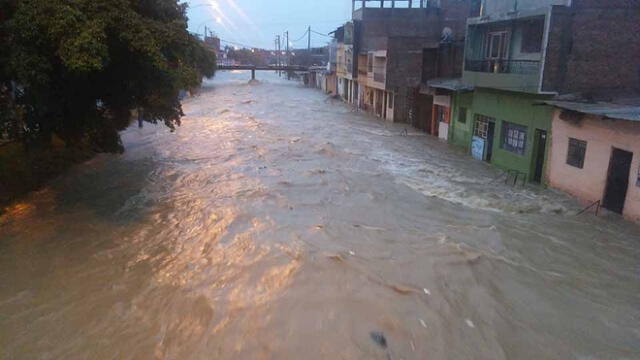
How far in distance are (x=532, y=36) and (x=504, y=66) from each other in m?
1.63

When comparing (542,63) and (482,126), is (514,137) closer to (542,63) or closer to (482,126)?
(482,126)

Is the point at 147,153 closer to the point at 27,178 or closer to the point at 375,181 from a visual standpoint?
the point at 27,178

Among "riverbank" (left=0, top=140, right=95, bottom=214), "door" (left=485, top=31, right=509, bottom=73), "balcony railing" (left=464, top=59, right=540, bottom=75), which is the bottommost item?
"riverbank" (left=0, top=140, right=95, bottom=214)

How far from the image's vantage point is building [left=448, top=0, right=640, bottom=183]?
16656mm

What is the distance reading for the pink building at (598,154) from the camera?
1318 centimetres

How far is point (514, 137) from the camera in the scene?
19.1 m

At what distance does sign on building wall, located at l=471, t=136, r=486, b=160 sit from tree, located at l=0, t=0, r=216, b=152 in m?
11.6

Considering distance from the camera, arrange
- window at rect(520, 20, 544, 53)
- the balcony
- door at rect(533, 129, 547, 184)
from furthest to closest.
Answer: window at rect(520, 20, 544, 53) → the balcony → door at rect(533, 129, 547, 184)

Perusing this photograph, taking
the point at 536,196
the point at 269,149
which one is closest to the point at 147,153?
the point at 269,149

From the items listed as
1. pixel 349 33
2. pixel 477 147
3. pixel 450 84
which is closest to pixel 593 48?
pixel 477 147

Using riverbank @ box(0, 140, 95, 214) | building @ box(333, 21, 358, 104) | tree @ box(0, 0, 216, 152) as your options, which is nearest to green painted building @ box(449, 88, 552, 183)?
tree @ box(0, 0, 216, 152)

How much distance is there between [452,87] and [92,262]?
58.5 ft

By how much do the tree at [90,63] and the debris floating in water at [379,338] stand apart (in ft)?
26.8

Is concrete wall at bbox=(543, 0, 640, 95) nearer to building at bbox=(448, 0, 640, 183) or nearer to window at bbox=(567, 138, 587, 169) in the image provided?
building at bbox=(448, 0, 640, 183)
